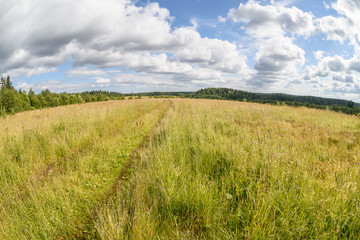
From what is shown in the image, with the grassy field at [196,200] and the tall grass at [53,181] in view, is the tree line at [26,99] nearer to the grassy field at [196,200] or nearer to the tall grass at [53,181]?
the tall grass at [53,181]

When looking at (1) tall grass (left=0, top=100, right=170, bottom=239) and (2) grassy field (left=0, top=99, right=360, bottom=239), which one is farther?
(1) tall grass (left=0, top=100, right=170, bottom=239)

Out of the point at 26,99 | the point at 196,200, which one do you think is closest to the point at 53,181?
the point at 196,200

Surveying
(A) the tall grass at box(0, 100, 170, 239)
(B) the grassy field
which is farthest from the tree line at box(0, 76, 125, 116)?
(B) the grassy field

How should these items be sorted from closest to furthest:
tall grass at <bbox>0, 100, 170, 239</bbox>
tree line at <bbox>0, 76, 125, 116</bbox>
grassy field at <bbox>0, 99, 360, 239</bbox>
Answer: grassy field at <bbox>0, 99, 360, 239</bbox>, tall grass at <bbox>0, 100, 170, 239</bbox>, tree line at <bbox>0, 76, 125, 116</bbox>

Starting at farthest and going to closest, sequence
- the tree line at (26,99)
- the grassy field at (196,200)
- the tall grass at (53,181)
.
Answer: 1. the tree line at (26,99)
2. the tall grass at (53,181)
3. the grassy field at (196,200)

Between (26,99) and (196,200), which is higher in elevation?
(26,99)

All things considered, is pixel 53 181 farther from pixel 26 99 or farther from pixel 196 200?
pixel 26 99

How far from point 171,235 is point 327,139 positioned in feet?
19.5

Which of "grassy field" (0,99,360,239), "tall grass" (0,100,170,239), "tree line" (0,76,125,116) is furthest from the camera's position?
"tree line" (0,76,125,116)

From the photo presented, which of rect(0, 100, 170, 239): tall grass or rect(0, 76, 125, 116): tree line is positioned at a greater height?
rect(0, 76, 125, 116): tree line

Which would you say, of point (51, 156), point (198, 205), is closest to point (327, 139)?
point (198, 205)

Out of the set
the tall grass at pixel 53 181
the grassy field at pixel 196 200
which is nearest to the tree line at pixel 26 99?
the tall grass at pixel 53 181

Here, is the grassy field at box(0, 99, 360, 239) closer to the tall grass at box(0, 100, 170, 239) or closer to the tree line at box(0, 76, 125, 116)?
the tall grass at box(0, 100, 170, 239)

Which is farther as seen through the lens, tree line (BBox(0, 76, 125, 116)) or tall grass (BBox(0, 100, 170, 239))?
tree line (BBox(0, 76, 125, 116))
